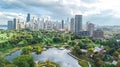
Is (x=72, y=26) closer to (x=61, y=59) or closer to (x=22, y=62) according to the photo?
(x=61, y=59)

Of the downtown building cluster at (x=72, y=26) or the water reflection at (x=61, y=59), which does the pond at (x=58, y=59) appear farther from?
the downtown building cluster at (x=72, y=26)

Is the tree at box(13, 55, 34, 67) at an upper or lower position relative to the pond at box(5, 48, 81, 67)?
upper

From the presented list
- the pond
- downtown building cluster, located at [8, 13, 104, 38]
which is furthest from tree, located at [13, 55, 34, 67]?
downtown building cluster, located at [8, 13, 104, 38]

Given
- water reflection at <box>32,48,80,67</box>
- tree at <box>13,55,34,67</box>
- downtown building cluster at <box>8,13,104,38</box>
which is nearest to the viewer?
tree at <box>13,55,34,67</box>

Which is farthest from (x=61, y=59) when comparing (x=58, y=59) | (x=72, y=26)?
(x=72, y=26)

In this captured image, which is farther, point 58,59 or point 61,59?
point 61,59

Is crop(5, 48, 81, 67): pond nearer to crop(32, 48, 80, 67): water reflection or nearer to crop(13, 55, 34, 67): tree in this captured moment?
crop(32, 48, 80, 67): water reflection

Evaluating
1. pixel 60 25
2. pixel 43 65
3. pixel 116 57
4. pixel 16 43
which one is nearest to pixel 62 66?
pixel 43 65

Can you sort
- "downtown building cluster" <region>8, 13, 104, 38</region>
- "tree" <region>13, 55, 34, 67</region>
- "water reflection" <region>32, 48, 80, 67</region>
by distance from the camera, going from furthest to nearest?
"downtown building cluster" <region>8, 13, 104, 38</region> < "water reflection" <region>32, 48, 80, 67</region> < "tree" <region>13, 55, 34, 67</region>

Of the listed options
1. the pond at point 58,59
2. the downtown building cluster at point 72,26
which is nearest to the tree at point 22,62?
the pond at point 58,59

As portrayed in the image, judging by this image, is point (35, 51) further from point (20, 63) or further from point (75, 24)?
point (75, 24)

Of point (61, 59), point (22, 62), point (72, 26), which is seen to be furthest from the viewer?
point (72, 26)

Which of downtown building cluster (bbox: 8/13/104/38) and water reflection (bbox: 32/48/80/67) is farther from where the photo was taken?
downtown building cluster (bbox: 8/13/104/38)
